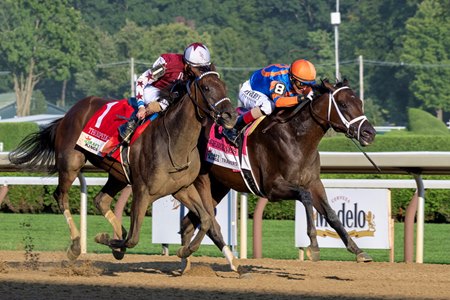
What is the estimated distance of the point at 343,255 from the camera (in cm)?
1114

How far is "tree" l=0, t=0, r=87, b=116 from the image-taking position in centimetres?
6731

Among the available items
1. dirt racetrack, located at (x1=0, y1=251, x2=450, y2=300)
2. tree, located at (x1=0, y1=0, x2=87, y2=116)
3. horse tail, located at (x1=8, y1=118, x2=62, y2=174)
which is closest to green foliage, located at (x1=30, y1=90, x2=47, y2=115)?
tree, located at (x1=0, y1=0, x2=87, y2=116)

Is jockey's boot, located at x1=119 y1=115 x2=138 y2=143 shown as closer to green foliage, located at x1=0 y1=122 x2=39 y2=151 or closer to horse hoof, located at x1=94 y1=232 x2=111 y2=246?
horse hoof, located at x1=94 y1=232 x2=111 y2=246

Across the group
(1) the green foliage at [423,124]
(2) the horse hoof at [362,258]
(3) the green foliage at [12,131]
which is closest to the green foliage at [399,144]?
(1) the green foliage at [423,124]

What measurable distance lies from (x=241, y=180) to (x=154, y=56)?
200 feet

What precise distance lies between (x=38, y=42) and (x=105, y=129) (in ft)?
198

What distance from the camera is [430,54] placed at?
6191 centimetres

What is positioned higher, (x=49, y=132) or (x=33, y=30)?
(x=33, y=30)

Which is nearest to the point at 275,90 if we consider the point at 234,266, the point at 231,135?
the point at 231,135

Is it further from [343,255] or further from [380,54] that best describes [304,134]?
[380,54]

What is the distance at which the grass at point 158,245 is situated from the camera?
11.1 metres

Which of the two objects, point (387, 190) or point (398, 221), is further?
point (398, 221)

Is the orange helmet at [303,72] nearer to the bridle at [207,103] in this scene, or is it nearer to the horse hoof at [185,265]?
the bridle at [207,103]

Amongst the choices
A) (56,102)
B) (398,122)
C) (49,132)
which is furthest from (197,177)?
(56,102)
